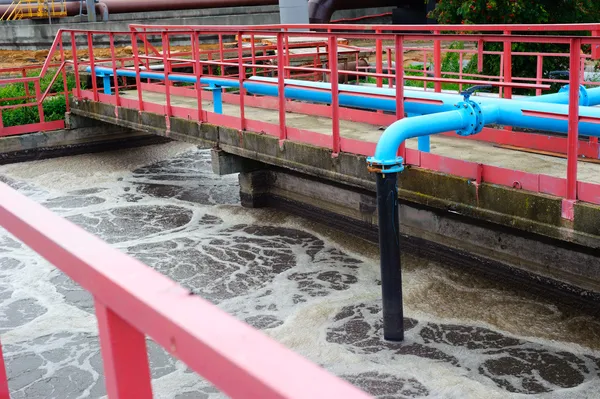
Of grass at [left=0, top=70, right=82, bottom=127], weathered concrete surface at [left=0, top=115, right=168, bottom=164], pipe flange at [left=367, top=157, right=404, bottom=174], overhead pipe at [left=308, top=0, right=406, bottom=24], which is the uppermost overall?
overhead pipe at [left=308, top=0, right=406, bottom=24]

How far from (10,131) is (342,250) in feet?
24.1

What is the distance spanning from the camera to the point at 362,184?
729 cm

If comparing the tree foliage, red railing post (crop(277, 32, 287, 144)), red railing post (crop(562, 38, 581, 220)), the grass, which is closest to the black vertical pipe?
red railing post (crop(562, 38, 581, 220))

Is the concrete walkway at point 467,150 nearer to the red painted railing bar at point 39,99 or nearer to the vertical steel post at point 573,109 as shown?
the vertical steel post at point 573,109

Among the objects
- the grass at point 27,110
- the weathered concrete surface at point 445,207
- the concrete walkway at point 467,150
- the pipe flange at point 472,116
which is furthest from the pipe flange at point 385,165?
the grass at point 27,110

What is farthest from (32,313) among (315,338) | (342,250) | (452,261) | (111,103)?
(111,103)

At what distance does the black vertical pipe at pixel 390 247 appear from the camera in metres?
5.62

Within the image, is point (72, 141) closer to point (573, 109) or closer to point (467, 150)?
point (467, 150)

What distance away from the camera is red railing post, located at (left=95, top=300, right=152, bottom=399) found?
1178 mm

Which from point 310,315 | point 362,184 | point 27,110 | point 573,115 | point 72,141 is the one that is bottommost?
point 310,315

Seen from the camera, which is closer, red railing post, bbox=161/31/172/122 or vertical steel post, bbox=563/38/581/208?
vertical steel post, bbox=563/38/581/208

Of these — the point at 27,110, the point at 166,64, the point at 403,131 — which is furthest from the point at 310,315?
the point at 27,110

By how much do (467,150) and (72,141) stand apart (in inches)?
343

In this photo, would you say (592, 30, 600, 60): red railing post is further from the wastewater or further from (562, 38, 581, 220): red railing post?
the wastewater
